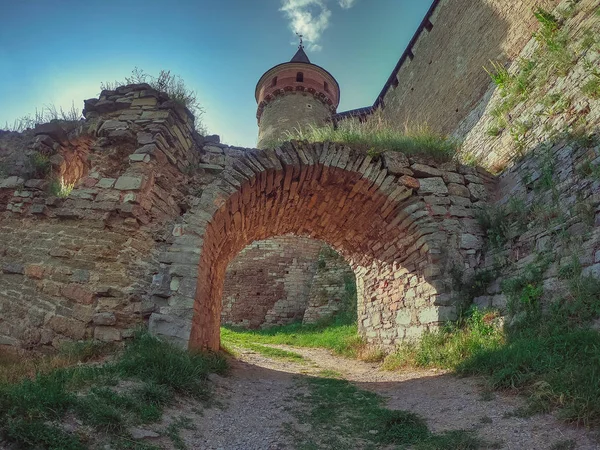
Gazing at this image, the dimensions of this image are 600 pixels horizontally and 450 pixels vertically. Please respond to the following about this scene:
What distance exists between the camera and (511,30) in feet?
29.0

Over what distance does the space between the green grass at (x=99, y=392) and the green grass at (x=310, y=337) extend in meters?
4.23

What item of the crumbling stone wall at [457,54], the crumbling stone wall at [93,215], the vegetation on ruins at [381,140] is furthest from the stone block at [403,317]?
the crumbling stone wall at [93,215]

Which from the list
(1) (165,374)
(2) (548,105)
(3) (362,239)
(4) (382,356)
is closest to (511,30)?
(2) (548,105)

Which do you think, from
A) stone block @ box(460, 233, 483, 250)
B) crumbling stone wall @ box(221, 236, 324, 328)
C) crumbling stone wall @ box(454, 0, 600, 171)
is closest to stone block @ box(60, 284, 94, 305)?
stone block @ box(460, 233, 483, 250)

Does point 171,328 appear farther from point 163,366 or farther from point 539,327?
point 539,327

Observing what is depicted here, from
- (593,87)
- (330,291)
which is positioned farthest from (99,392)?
(330,291)

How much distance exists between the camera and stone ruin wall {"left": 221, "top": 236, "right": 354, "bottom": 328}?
12.9 metres

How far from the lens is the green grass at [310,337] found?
26.2ft

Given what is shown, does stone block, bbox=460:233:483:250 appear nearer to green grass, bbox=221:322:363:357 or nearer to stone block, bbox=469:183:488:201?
stone block, bbox=469:183:488:201

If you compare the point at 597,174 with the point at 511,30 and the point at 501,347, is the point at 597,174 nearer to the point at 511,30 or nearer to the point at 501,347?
the point at 501,347

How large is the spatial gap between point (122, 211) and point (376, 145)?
3856mm

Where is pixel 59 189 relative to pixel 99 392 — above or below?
above

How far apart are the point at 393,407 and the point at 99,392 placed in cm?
249

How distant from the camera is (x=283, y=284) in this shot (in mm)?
14461
